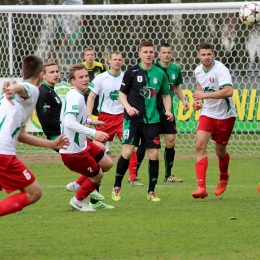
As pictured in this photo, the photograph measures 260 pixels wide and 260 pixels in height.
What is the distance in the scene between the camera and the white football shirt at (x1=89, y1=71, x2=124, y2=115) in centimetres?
1239

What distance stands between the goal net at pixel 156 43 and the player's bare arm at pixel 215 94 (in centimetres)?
682

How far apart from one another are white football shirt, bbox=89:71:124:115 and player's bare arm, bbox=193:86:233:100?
10.8 feet

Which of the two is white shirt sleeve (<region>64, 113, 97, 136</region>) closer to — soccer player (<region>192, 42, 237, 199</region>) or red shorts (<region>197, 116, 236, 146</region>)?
soccer player (<region>192, 42, 237, 199</region>)

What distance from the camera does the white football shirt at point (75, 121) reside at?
316 inches

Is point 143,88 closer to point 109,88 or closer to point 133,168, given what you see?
point 133,168

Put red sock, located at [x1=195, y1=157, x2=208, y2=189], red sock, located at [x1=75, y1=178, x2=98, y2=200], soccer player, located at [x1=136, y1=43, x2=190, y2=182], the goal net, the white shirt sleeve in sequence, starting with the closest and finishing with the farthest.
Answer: the white shirt sleeve
red sock, located at [x1=75, y1=178, x2=98, y2=200]
red sock, located at [x1=195, y1=157, x2=208, y2=189]
soccer player, located at [x1=136, y1=43, x2=190, y2=182]
the goal net

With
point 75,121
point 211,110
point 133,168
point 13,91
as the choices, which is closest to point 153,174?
point 211,110

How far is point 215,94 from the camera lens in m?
9.29

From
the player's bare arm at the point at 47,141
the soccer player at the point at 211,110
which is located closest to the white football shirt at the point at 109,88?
the soccer player at the point at 211,110

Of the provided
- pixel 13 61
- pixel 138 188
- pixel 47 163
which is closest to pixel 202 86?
pixel 138 188

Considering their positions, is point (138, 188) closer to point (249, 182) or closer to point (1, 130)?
point (249, 182)

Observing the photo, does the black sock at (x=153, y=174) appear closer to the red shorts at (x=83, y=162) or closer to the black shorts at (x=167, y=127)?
Answer: the red shorts at (x=83, y=162)

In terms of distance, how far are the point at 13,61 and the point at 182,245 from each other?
10.5 metres

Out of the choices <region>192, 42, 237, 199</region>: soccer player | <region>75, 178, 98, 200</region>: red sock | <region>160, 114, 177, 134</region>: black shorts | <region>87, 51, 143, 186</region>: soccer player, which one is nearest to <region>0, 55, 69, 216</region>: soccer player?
<region>75, 178, 98, 200</region>: red sock
